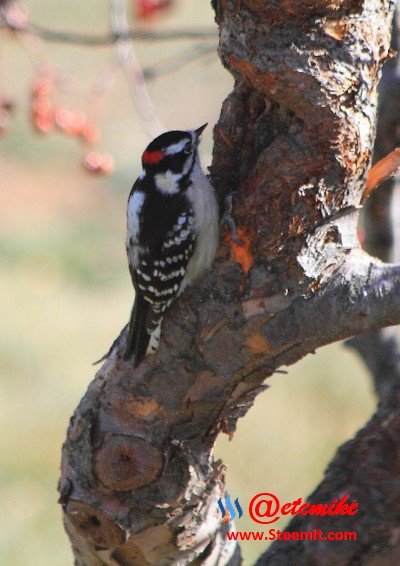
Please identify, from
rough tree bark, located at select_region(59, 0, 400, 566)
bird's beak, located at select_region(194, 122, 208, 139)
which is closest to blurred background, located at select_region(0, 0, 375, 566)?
bird's beak, located at select_region(194, 122, 208, 139)

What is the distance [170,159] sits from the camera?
399cm

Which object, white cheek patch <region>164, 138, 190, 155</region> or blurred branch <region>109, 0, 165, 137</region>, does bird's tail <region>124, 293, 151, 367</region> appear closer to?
white cheek patch <region>164, 138, 190, 155</region>

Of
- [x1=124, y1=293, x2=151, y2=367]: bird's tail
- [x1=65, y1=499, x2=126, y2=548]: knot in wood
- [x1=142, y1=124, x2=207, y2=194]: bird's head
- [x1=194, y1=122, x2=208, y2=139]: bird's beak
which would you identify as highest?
[x1=194, y1=122, x2=208, y2=139]: bird's beak

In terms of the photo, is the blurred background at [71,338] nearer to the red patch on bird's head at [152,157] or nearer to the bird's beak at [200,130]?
the bird's beak at [200,130]

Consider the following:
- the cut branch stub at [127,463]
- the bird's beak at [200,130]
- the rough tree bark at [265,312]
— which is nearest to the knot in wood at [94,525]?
the rough tree bark at [265,312]

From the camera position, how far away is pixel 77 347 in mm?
9086

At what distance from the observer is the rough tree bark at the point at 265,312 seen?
301 cm

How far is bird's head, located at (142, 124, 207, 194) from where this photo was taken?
13.0ft

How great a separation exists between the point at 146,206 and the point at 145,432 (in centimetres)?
114

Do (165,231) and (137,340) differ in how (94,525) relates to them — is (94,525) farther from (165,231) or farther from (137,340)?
(165,231)

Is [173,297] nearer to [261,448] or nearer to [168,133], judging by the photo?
[168,133]

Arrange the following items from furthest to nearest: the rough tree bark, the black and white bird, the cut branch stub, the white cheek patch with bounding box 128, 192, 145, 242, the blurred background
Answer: the blurred background < the white cheek patch with bounding box 128, 192, 145, 242 < the black and white bird < the cut branch stub < the rough tree bark

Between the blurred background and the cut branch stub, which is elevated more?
the blurred background

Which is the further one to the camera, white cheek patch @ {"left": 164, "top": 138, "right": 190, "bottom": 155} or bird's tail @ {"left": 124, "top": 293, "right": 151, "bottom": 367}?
white cheek patch @ {"left": 164, "top": 138, "right": 190, "bottom": 155}
